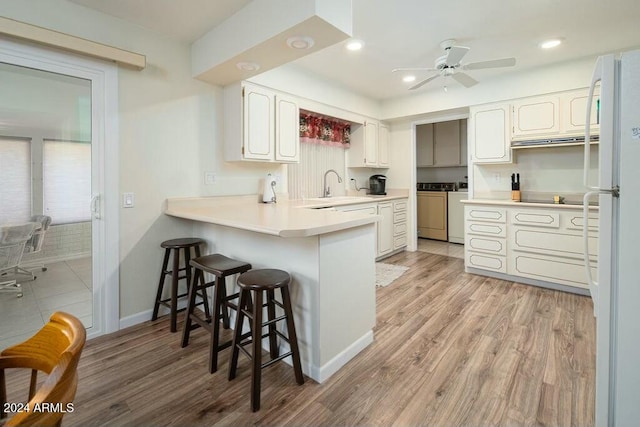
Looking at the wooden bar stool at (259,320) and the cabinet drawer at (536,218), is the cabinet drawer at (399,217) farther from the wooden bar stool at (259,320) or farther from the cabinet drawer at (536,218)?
the wooden bar stool at (259,320)

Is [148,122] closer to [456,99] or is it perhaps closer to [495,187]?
[456,99]

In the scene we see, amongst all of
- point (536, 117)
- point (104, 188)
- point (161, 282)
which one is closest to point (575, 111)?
point (536, 117)

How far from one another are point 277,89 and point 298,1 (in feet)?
5.09

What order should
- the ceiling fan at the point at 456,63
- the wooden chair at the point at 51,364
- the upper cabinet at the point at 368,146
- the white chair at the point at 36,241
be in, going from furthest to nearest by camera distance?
the upper cabinet at the point at 368,146
the ceiling fan at the point at 456,63
the white chair at the point at 36,241
the wooden chair at the point at 51,364

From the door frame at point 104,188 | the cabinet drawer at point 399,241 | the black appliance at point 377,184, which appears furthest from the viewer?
the black appliance at point 377,184

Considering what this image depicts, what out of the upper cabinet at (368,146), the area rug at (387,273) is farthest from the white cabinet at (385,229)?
the upper cabinet at (368,146)

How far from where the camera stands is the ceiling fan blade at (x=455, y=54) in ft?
8.66

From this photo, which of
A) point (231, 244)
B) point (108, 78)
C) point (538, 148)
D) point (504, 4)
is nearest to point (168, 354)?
point (231, 244)

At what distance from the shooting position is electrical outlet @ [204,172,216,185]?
2.98 m

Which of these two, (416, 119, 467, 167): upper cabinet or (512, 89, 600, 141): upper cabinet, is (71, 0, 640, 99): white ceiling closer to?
(512, 89, 600, 141): upper cabinet

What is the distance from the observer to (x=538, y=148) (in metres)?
3.94

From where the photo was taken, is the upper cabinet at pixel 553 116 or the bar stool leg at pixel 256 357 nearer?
the bar stool leg at pixel 256 357

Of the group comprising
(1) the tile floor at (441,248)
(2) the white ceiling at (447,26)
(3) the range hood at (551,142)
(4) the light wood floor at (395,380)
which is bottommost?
(4) the light wood floor at (395,380)

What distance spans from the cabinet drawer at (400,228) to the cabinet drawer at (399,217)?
0.07m
